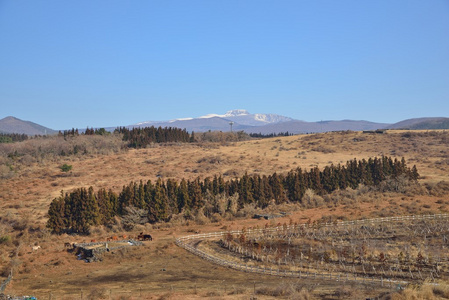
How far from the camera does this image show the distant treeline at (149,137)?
158300 millimetres

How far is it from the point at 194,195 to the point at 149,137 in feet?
321

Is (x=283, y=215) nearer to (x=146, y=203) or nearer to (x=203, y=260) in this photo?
(x=146, y=203)

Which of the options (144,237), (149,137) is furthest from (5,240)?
(149,137)

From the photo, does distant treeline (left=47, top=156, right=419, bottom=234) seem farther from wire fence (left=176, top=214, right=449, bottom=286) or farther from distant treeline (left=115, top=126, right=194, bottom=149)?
distant treeline (left=115, top=126, right=194, bottom=149)

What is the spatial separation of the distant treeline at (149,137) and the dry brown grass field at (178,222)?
652 centimetres

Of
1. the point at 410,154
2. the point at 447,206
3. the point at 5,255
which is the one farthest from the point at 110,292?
the point at 410,154

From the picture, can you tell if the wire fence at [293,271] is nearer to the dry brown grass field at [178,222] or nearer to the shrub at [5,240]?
the dry brown grass field at [178,222]

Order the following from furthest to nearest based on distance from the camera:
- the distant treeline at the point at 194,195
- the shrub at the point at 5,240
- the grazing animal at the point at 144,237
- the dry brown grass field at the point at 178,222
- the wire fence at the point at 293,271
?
1. the distant treeline at the point at 194,195
2. the grazing animal at the point at 144,237
3. the shrub at the point at 5,240
4. the wire fence at the point at 293,271
5. the dry brown grass field at the point at 178,222

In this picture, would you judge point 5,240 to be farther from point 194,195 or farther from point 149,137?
point 149,137

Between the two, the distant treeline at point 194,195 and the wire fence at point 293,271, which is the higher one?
the distant treeline at point 194,195

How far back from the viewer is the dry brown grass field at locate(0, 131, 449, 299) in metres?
34.6

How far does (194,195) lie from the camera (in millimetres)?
73375

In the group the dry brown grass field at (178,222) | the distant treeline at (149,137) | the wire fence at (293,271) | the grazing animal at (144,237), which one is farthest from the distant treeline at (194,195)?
the distant treeline at (149,137)

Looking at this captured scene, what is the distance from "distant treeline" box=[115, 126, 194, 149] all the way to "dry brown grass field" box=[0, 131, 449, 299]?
6515 mm
